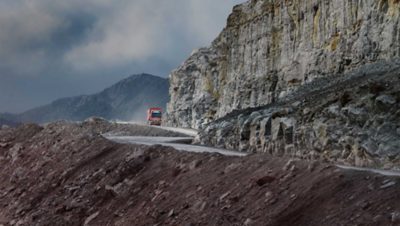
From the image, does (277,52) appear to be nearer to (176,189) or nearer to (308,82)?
(308,82)

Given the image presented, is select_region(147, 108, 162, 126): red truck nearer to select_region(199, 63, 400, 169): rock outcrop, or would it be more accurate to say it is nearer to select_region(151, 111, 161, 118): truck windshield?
select_region(151, 111, 161, 118): truck windshield

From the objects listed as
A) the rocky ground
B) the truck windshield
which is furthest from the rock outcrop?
the truck windshield

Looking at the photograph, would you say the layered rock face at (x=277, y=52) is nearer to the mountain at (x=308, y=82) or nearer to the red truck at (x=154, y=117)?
the mountain at (x=308, y=82)

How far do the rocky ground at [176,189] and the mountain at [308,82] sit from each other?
8.90 meters

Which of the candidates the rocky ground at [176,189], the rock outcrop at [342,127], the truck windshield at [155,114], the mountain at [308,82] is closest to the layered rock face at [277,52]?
the mountain at [308,82]

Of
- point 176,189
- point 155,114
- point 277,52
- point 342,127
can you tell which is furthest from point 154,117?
point 176,189

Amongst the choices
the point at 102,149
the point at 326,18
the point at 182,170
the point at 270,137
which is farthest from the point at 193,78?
the point at 182,170

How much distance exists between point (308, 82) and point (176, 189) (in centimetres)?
3133

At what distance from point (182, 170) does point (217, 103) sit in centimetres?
5978

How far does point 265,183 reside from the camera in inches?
472

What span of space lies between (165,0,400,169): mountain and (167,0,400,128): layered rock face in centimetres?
9

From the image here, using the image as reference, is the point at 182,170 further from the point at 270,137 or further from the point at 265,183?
the point at 270,137

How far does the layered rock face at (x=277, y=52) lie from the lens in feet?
115

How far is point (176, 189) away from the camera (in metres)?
14.0
